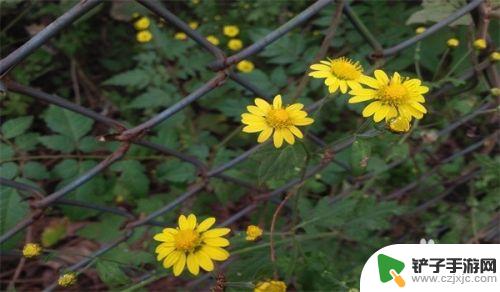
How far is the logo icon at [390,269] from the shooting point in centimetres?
108

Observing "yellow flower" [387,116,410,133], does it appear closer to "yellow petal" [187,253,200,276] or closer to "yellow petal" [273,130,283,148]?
"yellow petal" [273,130,283,148]

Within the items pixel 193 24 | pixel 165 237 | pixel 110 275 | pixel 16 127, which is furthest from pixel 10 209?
pixel 193 24

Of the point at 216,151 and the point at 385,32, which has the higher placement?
the point at 385,32

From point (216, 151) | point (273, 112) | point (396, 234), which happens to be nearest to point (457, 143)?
point (396, 234)

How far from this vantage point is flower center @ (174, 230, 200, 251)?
41.1 inches

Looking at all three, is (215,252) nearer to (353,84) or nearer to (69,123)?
(353,84)

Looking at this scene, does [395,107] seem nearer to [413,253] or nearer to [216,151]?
[413,253]

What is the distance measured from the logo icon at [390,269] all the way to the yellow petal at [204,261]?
15.8 inches

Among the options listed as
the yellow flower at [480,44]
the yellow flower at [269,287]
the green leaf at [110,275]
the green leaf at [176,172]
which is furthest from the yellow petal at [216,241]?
the yellow flower at [480,44]

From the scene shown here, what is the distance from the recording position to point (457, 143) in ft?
8.25

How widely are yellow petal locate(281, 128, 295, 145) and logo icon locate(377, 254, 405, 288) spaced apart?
1.18 ft

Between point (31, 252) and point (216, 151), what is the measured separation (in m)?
0.84

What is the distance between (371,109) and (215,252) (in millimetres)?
475

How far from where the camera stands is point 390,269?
111 centimetres
